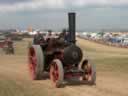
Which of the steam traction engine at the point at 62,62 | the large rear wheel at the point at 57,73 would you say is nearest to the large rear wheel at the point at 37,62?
the steam traction engine at the point at 62,62

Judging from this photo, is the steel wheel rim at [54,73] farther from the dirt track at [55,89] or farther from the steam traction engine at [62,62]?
the dirt track at [55,89]

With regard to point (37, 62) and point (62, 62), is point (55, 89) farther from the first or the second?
point (37, 62)

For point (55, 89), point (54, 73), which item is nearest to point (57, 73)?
point (54, 73)

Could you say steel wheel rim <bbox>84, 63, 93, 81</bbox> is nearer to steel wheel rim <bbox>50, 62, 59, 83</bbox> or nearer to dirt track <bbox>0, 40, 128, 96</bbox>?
dirt track <bbox>0, 40, 128, 96</bbox>

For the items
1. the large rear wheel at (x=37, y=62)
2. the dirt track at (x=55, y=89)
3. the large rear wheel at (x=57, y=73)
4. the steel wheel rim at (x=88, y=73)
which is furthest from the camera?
the large rear wheel at (x=37, y=62)

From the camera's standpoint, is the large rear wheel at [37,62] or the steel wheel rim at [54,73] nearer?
the steel wheel rim at [54,73]

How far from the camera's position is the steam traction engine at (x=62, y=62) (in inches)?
538

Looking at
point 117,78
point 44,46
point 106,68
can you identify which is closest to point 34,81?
point 44,46

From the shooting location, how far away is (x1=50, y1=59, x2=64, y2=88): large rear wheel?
13.1 metres

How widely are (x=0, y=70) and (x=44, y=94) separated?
6.89 meters

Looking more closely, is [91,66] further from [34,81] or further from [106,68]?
[106,68]

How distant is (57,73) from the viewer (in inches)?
533

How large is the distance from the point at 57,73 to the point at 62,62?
71 cm

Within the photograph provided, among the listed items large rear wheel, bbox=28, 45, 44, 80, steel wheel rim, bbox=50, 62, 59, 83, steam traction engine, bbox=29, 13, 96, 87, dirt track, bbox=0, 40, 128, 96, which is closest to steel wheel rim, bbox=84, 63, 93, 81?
steam traction engine, bbox=29, 13, 96, 87
